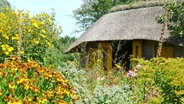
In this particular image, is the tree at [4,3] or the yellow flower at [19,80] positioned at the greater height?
the tree at [4,3]

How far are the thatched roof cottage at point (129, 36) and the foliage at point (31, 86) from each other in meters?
9.47

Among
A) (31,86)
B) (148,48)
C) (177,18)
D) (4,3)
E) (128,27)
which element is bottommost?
(31,86)

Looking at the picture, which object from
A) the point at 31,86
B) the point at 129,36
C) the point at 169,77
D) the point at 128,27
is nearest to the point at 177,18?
the point at 129,36

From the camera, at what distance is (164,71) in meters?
4.12

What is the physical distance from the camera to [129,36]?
1691 centimetres

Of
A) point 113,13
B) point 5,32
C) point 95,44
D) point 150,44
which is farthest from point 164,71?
point 113,13

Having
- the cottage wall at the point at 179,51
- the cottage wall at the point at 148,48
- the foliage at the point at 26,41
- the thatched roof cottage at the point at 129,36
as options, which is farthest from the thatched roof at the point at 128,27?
the foliage at the point at 26,41

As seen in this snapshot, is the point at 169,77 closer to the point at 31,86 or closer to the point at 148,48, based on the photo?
the point at 31,86

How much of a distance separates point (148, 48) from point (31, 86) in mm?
12710

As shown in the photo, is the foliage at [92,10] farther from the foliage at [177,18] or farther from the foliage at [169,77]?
the foliage at [169,77]

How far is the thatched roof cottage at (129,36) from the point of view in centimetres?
1518

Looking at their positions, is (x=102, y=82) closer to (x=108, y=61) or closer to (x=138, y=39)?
(x=138, y=39)

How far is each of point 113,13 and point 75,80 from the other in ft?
50.5

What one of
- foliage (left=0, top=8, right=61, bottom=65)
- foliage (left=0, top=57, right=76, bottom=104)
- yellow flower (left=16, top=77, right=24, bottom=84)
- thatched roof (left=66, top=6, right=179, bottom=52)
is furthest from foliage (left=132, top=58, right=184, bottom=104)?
thatched roof (left=66, top=6, right=179, bottom=52)
